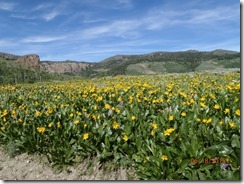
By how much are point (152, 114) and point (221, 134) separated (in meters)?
2.08

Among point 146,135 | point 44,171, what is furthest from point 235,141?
point 44,171

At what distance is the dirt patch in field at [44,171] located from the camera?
17.8 feet

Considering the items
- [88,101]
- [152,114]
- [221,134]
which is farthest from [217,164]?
[88,101]

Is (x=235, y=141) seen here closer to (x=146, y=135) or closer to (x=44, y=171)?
(x=146, y=135)

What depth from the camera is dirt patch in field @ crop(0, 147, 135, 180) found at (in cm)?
541

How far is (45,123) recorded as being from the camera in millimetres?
7227

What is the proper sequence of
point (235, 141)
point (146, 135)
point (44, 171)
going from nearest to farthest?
point (235, 141), point (146, 135), point (44, 171)

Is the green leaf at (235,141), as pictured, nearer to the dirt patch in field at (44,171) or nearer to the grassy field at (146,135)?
the grassy field at (146,135)

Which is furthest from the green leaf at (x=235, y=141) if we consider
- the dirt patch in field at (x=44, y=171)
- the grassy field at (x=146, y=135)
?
the dirt patch in field at (x=44, y=171)

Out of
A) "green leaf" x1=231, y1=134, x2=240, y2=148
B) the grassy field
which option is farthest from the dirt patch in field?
"green leaf" x1=231, y1=134, x2=240, y2=148

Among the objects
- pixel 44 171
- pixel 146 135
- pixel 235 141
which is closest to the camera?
pixel 235 141

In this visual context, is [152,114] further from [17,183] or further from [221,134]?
[17,183]

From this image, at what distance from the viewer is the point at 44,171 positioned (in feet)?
19.6

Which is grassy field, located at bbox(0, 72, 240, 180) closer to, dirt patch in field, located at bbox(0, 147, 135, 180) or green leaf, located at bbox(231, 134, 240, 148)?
green leaf, located at bbox(231, 134, 240, 148)
